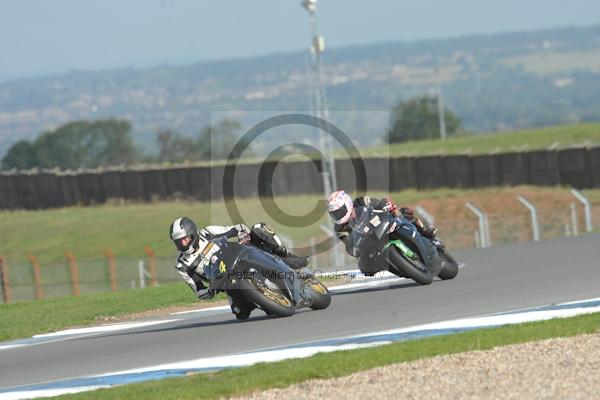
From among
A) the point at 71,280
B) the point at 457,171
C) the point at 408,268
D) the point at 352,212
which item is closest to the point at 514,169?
the point at 457,171

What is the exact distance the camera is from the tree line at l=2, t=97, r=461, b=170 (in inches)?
4488

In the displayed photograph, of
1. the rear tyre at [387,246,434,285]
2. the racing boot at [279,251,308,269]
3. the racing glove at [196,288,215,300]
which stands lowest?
the rear tyre at [387,246,434,285]

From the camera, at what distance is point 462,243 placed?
33.3m

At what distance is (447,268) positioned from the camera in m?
18.3

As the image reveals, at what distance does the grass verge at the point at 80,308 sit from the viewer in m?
18.6

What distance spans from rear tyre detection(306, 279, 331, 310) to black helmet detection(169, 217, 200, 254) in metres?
1.65

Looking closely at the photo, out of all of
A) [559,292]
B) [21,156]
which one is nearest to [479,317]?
[559,292]

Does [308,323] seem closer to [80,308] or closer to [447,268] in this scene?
[447,268]

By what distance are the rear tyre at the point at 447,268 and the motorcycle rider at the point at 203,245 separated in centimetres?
301

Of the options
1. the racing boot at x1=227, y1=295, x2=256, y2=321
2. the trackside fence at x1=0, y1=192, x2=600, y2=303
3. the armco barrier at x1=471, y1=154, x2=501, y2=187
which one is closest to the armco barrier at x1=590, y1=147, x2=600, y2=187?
the trackside fence at x1=0, y1=192, x2=600, y2=303

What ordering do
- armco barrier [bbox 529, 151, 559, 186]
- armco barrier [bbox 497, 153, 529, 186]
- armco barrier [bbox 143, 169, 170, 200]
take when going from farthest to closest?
armco barrier [bbox 143, 169, 170, 200], armco barrier [bbox 497, 153, 529, 186], armco barrier [bbox 529, 151, 559, 186]

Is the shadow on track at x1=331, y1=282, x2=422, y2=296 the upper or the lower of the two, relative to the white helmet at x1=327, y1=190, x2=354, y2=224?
lower

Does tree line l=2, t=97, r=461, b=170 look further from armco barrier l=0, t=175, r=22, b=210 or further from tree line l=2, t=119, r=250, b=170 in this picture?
armco barrier l=0, t=175, r=22, b=210

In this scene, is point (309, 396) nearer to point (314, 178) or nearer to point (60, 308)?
point (60, 308)
